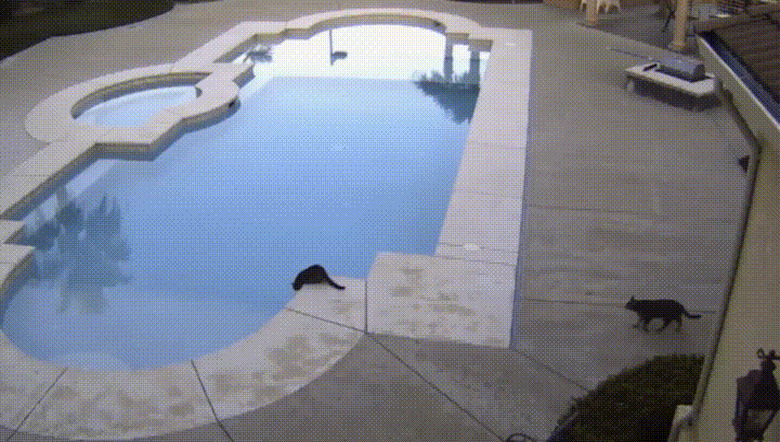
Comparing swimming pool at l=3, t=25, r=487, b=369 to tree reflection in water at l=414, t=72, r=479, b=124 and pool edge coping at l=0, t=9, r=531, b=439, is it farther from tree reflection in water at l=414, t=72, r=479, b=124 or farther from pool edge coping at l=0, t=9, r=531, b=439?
pool edge coping at l=0, t=9, r=531, b=439

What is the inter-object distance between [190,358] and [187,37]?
9549mm

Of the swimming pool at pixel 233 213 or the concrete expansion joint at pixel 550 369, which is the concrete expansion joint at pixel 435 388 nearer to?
the concrete expansion joint at pixel 550 369

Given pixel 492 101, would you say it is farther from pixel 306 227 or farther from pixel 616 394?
pixel 616 394

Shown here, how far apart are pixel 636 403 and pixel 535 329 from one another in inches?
40.5

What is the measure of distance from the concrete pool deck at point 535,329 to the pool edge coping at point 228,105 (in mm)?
72

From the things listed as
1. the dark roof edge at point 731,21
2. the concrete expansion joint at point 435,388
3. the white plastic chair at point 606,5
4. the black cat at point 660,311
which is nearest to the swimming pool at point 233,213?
the concrete expansion joint at point 435,388

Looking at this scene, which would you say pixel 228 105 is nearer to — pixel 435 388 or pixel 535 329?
pixel 535 329

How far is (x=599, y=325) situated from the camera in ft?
18.2

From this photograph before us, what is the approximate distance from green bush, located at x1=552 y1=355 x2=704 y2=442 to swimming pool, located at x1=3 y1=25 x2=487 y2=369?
8.73ft

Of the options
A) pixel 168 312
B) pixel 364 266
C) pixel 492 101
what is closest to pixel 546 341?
pixel 364 266

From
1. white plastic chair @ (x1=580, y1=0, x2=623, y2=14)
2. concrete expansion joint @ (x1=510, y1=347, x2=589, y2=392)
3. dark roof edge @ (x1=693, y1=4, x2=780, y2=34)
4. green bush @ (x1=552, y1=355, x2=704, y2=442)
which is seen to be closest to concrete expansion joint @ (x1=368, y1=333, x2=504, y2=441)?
green bush @ (x1=552, y1=355, x2=704, y2=442)

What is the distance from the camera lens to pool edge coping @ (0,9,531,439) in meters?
6.40

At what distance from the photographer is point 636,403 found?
464 cm

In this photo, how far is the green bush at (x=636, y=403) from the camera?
4.40 meters
